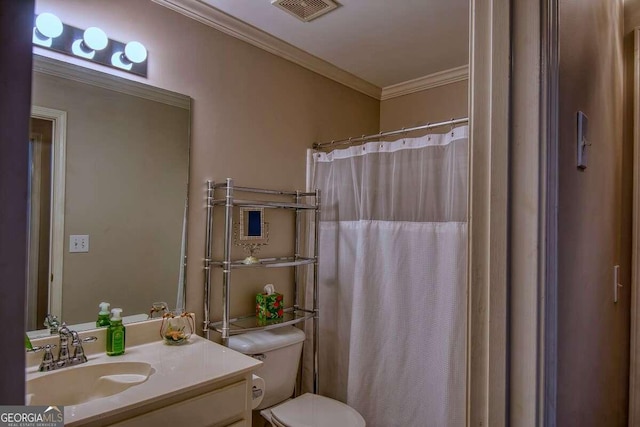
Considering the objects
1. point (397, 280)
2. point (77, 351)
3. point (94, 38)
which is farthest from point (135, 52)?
point (397, 280)

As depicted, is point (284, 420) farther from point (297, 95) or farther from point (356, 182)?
point (297, 95)

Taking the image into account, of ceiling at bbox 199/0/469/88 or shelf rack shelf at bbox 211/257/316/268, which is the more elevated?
ceiling at bbox 199/0/469/88

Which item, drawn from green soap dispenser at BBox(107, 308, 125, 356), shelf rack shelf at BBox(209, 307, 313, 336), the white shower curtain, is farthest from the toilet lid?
green soap dispenser at BBox(107, 308, 125, 356)

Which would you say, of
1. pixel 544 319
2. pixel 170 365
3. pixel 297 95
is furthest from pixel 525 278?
pixel 297 95

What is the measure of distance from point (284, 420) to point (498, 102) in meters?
1.77

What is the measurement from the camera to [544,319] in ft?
2.06

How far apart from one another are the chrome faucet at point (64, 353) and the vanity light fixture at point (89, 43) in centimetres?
108

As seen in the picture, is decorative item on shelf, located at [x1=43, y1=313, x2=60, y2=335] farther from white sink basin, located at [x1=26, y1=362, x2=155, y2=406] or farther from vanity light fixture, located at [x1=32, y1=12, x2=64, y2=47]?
vanity light fixture, located at [x1=32, y1=12, x2=64, y2=47]

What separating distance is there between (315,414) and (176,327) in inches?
31.8

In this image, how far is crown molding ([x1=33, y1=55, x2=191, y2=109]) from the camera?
1.51 m

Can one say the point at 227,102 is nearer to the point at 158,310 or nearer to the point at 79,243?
the point at 79,243

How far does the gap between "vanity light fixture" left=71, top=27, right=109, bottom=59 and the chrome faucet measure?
108 cm

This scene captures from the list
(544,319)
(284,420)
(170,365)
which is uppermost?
(544,319)

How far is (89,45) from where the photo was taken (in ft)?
5.27
